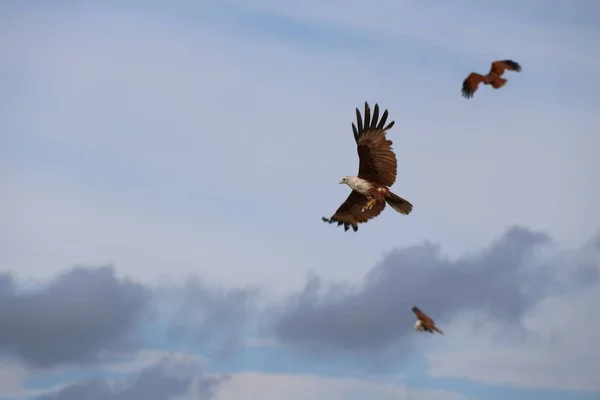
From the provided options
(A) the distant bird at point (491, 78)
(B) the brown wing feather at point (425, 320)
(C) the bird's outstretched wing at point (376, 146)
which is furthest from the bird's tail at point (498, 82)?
(B) the brown wing feather at point (425, 320)

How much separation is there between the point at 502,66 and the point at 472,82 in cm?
159

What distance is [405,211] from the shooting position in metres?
38.2


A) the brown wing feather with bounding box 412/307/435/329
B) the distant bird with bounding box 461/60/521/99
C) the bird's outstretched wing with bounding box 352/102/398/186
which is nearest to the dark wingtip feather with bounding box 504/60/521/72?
the distant bird with bounding box 461/60/521/99

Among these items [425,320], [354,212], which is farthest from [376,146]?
[425,320]

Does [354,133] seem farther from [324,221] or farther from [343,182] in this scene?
[324,221]

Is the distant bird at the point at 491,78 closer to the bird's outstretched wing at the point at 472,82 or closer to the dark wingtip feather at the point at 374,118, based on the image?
the bird's outstretched wing at the point at 472,82

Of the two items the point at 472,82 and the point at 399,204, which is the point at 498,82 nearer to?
the point at 472,82

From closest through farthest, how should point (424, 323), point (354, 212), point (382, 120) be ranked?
point (424, 323)
point (382, 120)
point (354, 212)

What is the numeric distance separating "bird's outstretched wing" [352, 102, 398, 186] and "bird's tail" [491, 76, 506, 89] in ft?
15.7

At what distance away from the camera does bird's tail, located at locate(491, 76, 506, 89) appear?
3831 cm

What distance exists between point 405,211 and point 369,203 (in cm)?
200

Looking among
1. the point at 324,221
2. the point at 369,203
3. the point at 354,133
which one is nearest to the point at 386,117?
the point at 354,133

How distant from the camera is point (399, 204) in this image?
3828 centimetres

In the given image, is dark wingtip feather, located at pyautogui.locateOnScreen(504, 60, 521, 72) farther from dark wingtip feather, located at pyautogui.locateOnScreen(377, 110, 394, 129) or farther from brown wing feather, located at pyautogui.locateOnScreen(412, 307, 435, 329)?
brown wing feather, located at pyautogui.locateOnScreen(412, 307, 435, 329)
